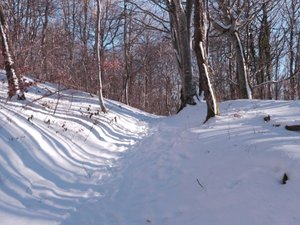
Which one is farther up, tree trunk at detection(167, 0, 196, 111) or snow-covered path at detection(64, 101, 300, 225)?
tree trunk at detection(167, 0, 196, 111)

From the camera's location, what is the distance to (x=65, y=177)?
636 centimetres

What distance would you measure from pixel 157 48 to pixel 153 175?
95.6 ft

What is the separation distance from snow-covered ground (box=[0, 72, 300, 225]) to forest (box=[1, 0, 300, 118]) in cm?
458

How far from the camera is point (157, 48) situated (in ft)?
114

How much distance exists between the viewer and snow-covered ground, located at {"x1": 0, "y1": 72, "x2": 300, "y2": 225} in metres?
4.48

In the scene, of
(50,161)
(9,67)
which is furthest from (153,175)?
(9,67)

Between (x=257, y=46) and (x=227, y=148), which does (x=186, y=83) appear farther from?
(x=257, y=46)

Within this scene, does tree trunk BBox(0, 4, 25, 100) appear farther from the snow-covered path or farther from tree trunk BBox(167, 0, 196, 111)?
tree trunk BBox(167, 0, 196, 111)

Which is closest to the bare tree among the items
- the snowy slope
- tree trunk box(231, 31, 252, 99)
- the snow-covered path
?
tree trunk box(231, 31, 252, 99)

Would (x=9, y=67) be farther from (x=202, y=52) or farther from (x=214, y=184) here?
(x=214, y=184)

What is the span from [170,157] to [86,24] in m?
Answer: 26.3

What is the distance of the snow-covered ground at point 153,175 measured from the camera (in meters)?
4.48

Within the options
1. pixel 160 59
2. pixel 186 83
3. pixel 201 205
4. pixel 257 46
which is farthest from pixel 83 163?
pixel 160 59

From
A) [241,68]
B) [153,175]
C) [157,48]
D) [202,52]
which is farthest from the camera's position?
[157,48]
